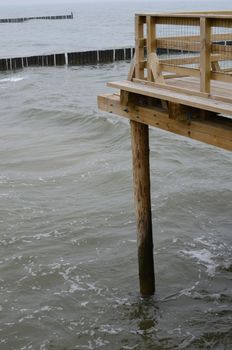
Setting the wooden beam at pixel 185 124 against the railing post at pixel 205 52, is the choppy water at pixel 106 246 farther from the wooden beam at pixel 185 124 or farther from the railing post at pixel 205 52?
the railing post at pixel 205 52

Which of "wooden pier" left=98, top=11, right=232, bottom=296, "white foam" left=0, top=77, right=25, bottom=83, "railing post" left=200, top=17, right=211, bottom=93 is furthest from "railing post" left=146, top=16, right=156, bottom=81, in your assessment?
"white foam" left=0, top=77, right=25, bottom=83

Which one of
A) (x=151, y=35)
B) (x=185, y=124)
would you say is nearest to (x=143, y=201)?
(x=185, y=124)

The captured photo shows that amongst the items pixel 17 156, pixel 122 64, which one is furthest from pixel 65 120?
pixel 122 64

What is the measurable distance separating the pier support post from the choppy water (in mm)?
388

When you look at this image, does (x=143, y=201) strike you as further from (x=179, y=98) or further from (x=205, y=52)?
(x=205, y=52)

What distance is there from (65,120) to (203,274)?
1596cm

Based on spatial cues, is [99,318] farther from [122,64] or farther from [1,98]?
[122,64]

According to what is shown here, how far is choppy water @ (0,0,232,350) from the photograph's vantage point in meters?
8.14

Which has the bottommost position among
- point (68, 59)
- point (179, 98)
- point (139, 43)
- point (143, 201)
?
point (143, 201)

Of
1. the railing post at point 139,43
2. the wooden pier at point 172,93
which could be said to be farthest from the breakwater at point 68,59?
the railing post at point 139,43

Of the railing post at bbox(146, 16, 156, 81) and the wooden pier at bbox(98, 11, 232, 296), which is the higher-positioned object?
the railing post at bbox(146, 16, 156, 81)

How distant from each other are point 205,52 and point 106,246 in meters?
5.65

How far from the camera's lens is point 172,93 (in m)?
6.80

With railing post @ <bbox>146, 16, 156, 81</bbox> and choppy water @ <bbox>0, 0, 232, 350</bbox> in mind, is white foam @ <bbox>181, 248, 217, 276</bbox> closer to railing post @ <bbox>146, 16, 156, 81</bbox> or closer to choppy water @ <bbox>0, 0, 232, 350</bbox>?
choppy water @ <bbox>0, 0, 232, 350</bbox>
